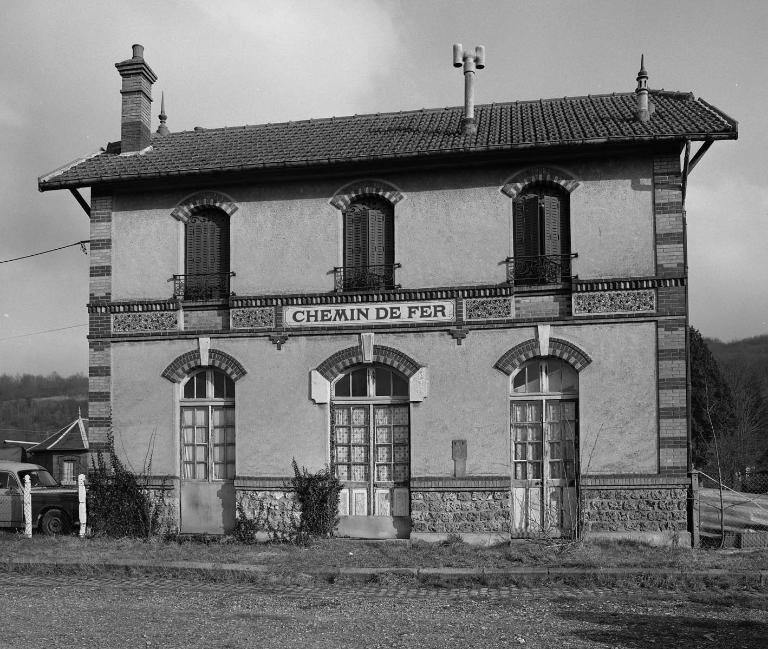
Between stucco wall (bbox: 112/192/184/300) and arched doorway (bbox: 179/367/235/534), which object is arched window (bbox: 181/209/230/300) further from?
arched doorway (bbox: 179/367/235/534)

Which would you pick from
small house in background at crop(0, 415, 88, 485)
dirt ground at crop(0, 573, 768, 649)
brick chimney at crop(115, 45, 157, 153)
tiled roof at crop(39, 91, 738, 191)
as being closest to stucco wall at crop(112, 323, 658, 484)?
tiled roof at crop(39, 91, 738, 191)

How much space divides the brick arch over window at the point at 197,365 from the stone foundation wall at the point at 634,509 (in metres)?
6.21

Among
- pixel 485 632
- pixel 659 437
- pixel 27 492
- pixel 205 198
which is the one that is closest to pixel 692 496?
pixel 659 437

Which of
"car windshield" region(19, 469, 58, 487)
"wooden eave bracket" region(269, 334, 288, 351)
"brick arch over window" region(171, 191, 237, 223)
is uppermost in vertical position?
"brick arch over window" region(171, 191, 237, 223)

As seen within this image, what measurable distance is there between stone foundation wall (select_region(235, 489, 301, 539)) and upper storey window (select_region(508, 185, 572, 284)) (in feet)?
17.5

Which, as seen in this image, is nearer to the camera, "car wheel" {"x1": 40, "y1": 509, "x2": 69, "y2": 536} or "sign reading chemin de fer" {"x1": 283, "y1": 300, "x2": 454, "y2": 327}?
"sign reading chemin de fer" {"x1": 283, "y1": 300, "x2": 454, "y2": 327}

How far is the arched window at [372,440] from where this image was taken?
14562mm

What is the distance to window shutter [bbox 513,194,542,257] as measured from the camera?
14.3m

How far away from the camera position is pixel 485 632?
8273mm

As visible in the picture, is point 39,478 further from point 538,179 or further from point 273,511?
point 538,179

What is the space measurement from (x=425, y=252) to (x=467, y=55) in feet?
12.8

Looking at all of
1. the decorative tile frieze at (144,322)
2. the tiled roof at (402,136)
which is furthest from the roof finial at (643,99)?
the decorative tile frieze at (144,322)

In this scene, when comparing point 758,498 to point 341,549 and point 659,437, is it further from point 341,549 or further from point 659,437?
point 341,549

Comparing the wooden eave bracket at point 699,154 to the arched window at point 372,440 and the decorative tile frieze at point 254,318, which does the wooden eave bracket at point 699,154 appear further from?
the decorative tile frieze at point 254,318
